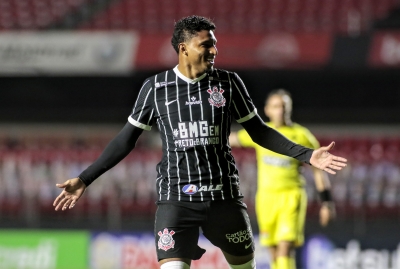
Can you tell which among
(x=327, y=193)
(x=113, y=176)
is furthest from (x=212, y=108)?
(x=113, y=176)

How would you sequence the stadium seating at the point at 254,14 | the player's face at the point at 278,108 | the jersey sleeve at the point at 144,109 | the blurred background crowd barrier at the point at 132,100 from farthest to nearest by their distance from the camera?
the stadium seating at the point at 254,14, the blurred background crowd barrier at the point at 132,100, the player's face at the point at 278,108, the jersey sleeve at the point at 144,109

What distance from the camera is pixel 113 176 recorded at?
11531mm

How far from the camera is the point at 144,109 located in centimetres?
422

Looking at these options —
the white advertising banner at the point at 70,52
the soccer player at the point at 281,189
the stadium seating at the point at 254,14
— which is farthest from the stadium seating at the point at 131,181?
the soccer player at the point at 281,189

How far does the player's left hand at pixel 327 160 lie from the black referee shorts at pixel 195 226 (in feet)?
1.58

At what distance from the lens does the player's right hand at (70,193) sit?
4.11m

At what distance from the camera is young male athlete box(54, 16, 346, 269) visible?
13.5 feet

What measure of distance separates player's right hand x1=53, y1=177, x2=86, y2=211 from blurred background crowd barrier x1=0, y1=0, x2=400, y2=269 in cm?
533

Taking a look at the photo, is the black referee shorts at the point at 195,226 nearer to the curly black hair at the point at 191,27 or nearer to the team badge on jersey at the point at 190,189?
the team badge on jersey at the point at 190,189

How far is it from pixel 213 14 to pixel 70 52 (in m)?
2.75

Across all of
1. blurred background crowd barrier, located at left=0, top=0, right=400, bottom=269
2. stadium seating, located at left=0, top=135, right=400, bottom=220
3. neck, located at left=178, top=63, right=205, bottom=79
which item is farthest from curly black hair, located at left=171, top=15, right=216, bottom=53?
stadium seating, located at left=0, top=135, right=400, bottom=220

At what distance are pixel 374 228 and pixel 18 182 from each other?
5037 mm

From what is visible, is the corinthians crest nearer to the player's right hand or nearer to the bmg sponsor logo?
the bmg sponsor logo

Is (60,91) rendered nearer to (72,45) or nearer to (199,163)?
(72,45)
